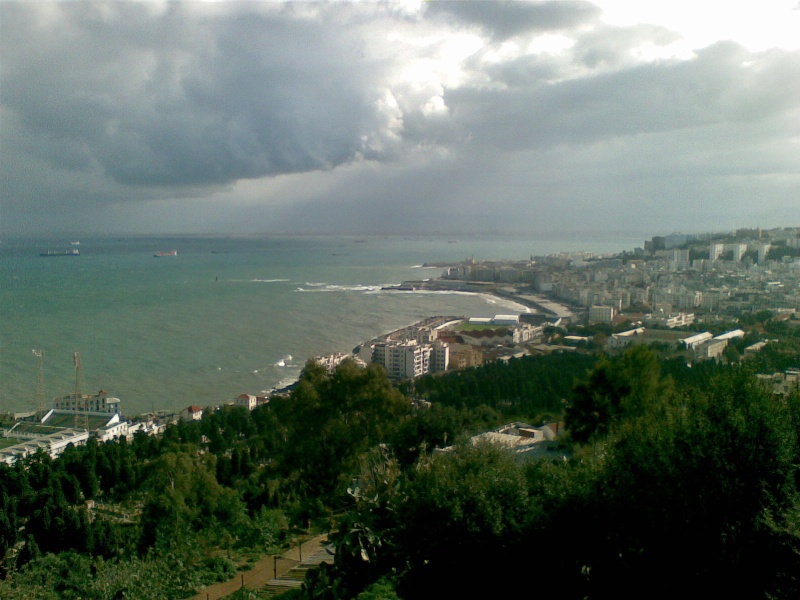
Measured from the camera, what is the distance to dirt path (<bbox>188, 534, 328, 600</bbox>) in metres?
3.38

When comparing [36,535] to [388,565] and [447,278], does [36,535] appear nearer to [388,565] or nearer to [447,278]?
[388,565]

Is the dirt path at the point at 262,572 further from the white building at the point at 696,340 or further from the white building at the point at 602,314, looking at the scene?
the white building at the point at 602,314

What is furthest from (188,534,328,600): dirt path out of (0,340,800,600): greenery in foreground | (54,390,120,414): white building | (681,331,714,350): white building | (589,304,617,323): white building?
(589,304,617,323): white building

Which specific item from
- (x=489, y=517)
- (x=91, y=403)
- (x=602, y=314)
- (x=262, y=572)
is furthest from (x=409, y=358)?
(x=489, y=517)

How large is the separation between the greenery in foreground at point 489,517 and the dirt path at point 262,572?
0.08m

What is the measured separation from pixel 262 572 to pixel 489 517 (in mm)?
1798

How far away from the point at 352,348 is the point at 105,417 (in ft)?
22.8

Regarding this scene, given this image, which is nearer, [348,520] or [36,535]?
[348,520]

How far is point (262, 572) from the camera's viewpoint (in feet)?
11.9

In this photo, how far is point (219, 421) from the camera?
895 centimetres

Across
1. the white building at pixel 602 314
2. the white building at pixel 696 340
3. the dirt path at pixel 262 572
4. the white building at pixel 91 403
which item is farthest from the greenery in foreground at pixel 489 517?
the white building at pixel 602 314

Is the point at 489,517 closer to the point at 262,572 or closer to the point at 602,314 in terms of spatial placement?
the point at 262,572

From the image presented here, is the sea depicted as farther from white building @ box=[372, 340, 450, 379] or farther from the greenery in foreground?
the greenery in foreground

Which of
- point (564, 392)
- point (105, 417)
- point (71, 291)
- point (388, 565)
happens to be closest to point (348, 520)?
point (388, 565)
